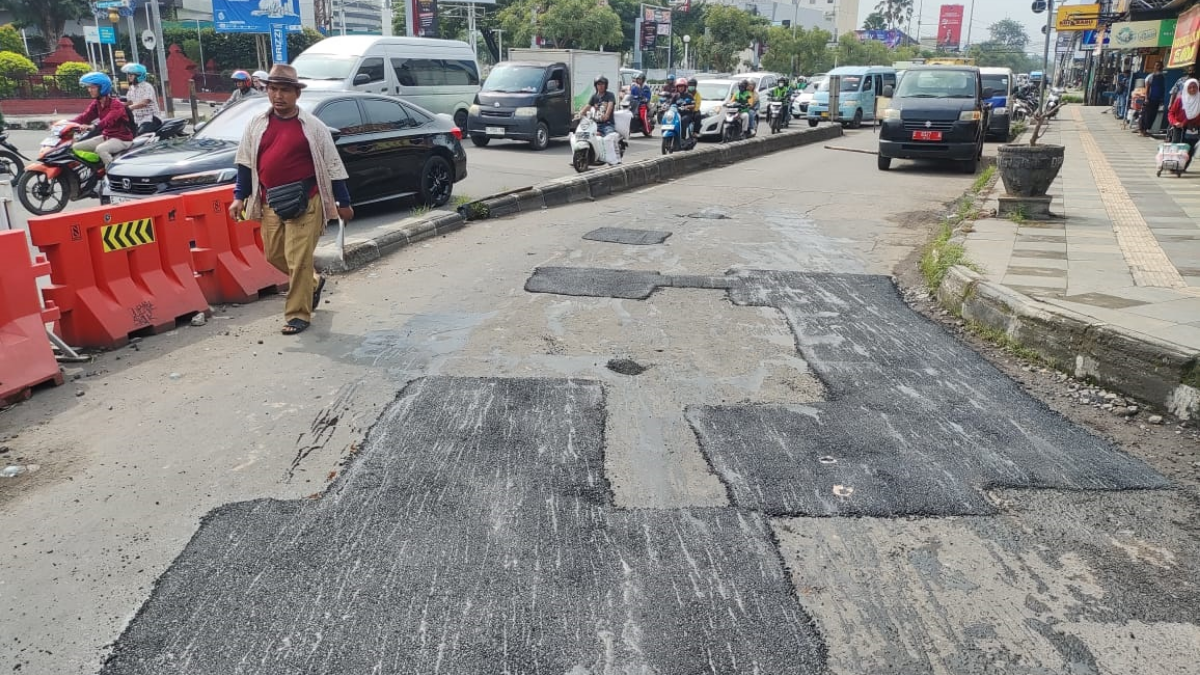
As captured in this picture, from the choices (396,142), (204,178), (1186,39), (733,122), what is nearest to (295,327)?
(204,178)

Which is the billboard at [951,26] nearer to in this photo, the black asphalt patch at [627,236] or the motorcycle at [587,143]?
the motorcycle at [587,143]

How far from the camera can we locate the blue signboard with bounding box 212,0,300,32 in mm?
29609

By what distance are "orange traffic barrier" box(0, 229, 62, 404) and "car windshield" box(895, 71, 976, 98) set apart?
15972 millimetres

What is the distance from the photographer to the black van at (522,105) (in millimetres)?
19453

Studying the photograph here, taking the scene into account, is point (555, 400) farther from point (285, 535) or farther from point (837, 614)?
point (837, 614)

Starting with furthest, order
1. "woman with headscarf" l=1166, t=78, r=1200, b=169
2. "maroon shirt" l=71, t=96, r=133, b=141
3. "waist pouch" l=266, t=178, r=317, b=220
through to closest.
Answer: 1. "woman with headscarf" l=1166, t=78, r=1200, b=169
2. "maroon shirt" l=71, t=96, r=133, b=141
3. "waist pouch" l=266, t=178, r=317, b=220

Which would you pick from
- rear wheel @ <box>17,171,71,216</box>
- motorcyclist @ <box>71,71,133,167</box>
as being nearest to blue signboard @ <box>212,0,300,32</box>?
motorcyclist @ <box>71,71,133,167</box>

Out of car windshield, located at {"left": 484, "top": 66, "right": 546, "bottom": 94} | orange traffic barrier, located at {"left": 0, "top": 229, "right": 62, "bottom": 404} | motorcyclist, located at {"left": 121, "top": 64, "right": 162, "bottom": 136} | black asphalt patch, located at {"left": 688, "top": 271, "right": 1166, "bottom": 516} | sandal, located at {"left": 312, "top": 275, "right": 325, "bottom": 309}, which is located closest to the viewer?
black asphalt patch, located at {"left": 688, "top": 271, "right": 1166, "bottom": 516}

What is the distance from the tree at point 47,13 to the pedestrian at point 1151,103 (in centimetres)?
5274

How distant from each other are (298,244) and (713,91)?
20.8 m

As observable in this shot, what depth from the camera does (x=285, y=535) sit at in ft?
11.2

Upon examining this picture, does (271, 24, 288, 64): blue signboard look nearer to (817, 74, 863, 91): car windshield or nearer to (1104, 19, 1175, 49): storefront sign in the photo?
(817, 74, 863, 91): car windshield

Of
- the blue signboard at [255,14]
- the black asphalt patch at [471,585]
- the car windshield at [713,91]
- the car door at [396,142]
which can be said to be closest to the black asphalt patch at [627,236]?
the car door at [396,142]

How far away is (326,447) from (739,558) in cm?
212
